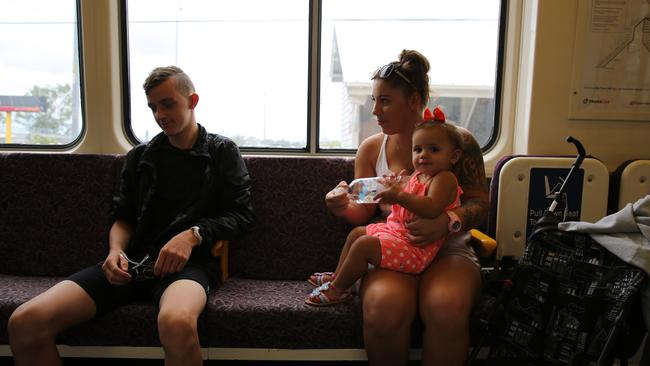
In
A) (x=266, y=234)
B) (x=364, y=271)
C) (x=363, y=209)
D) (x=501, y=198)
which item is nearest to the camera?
(x=364, y=271)

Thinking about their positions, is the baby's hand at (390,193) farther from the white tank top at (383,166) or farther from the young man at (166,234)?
the young man at (166,234)

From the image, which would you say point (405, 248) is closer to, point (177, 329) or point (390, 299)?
point (390, 299)

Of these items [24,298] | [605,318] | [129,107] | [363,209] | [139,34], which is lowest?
[24,298]

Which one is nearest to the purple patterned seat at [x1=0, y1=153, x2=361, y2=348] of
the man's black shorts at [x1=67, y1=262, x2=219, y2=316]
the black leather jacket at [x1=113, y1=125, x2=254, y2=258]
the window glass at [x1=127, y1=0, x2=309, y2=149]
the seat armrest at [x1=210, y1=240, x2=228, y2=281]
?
the seat armrest at [x1=210, y1=240, x2=228, y2=281]

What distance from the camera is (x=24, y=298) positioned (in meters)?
2.05

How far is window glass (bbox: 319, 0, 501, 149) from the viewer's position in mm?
2980

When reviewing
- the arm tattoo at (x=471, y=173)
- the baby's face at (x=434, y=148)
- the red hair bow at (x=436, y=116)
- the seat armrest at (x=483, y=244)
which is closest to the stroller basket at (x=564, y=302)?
the seat armrest at (x=483, y=244)

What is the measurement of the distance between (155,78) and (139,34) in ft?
3.81

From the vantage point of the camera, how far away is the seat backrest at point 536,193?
236 cm

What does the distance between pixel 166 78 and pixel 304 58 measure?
3.68ft

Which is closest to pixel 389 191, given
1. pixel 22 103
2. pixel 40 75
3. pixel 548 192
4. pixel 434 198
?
pixel 434 198

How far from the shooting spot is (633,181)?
2377 mm

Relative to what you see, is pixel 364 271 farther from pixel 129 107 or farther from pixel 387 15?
pixel 129 107

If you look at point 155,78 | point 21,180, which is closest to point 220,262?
point 155,78
